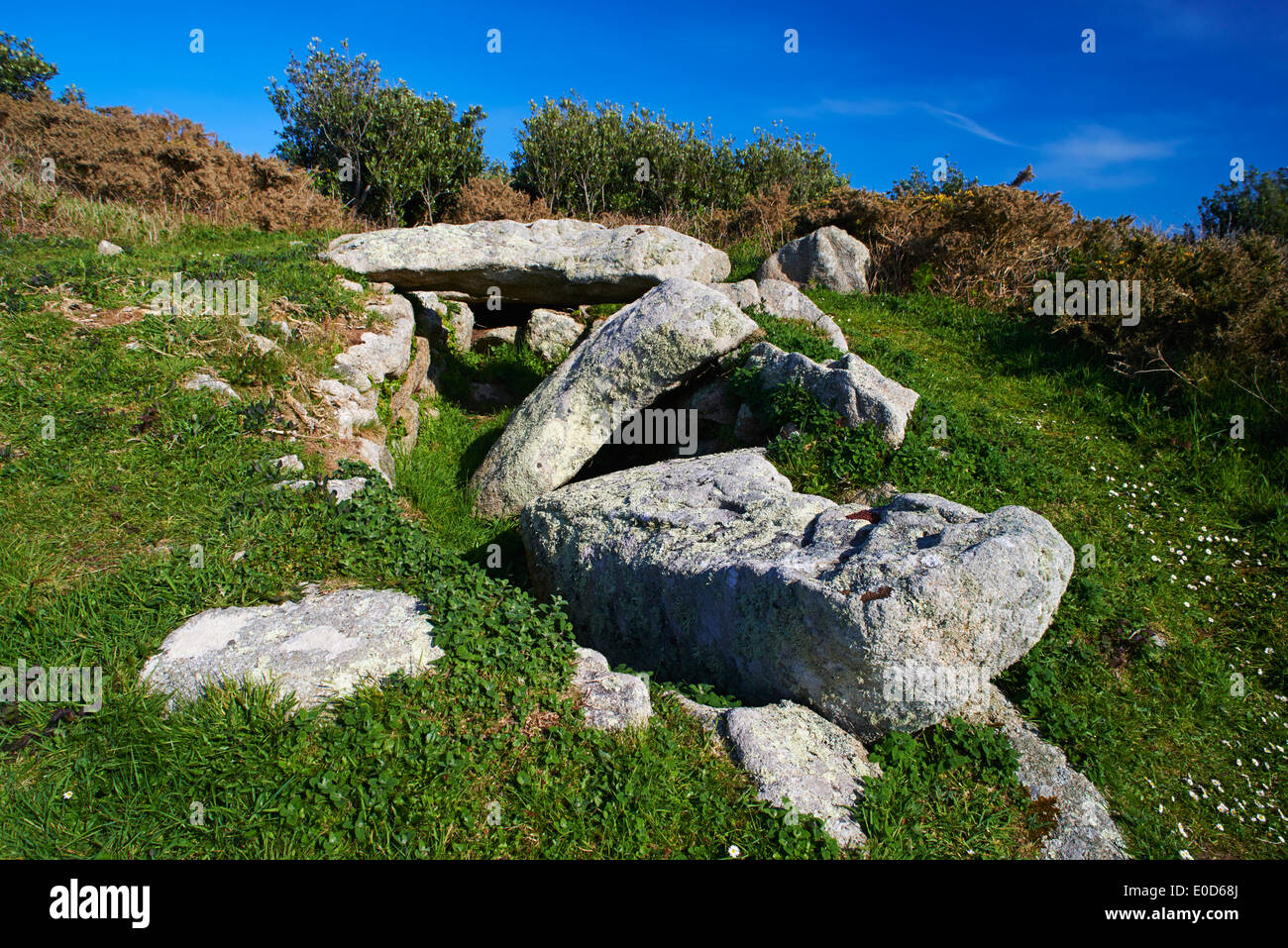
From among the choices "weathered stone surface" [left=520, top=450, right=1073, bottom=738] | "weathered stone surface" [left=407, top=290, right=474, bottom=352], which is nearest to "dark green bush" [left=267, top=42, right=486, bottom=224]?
"weathered stone surface" [left=407, top=290, right=474, bottom=352]

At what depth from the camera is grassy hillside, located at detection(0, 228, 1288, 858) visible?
154 inches

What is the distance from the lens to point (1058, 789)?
15.7ft

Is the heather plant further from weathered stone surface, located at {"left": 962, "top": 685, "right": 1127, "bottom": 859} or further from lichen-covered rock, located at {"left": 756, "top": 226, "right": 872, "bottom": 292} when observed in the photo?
weathered stone surface, located at {"left": 962, "top": 685, "right": 1127, "bottom": 859}

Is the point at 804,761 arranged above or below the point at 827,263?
below

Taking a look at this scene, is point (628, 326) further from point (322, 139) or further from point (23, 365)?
point (322, 139)

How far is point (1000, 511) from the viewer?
539cm

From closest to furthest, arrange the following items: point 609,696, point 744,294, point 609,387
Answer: point 609,696
point 609,387
point 744,294

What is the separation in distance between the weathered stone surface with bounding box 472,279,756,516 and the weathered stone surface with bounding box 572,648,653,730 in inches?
167

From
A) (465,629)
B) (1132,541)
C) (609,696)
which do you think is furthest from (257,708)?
(1132,541)

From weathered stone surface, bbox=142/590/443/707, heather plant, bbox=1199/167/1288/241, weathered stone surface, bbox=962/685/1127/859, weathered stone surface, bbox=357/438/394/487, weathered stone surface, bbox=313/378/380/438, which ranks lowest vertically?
weathered stone surface, bbox=962/685/1127/859

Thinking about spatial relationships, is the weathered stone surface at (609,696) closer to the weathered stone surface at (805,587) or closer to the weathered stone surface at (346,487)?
the weathered stone surface at (805,587)

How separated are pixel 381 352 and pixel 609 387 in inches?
143

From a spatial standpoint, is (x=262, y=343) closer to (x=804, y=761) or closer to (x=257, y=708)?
(x=257, y=708)
